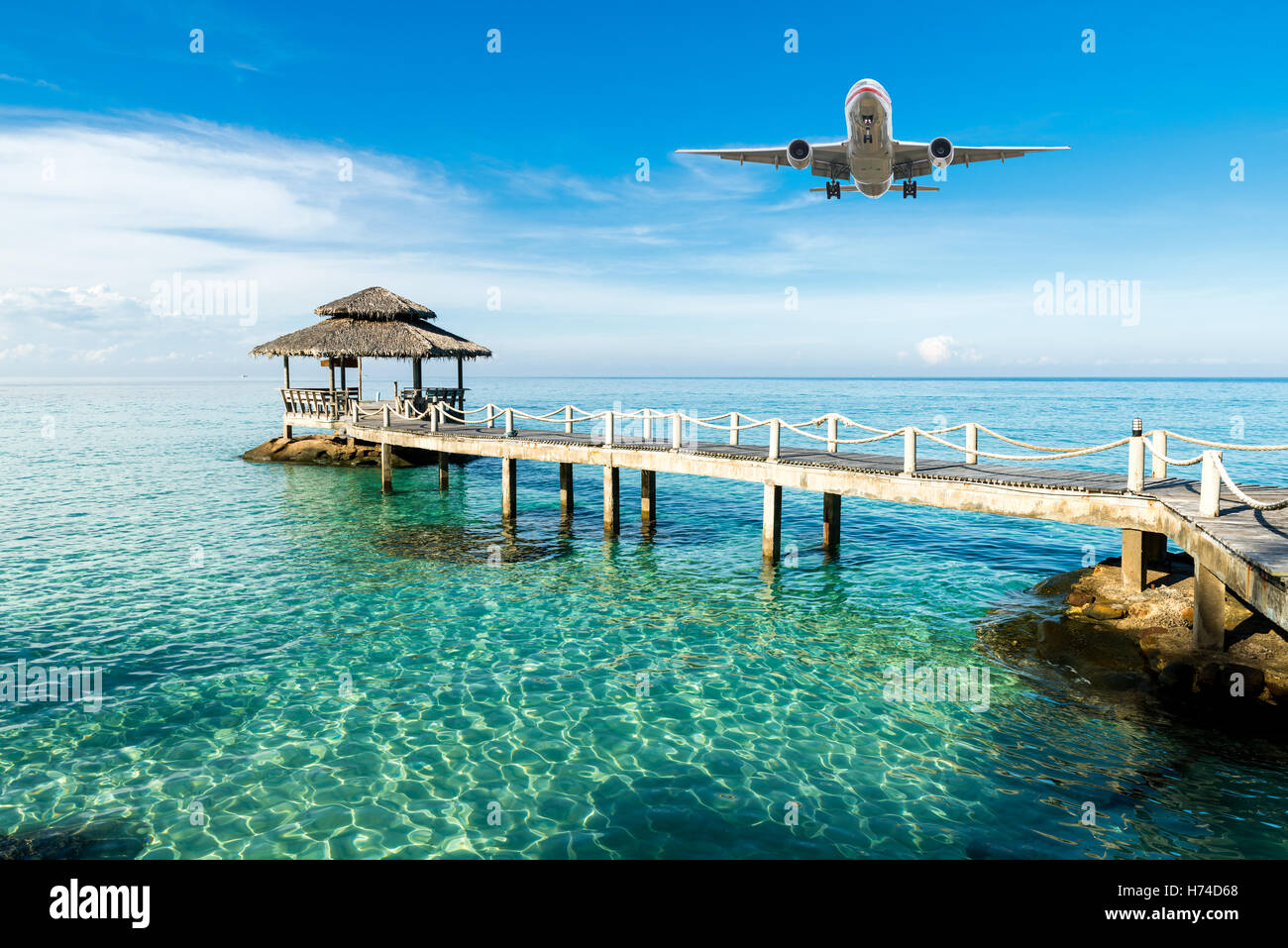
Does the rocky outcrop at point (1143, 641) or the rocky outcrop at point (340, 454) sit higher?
the rocky outcrop at point (340, 454)

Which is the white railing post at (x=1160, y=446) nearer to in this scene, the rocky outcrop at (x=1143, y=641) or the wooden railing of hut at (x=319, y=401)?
the rocky outcrop at (x=1143, y=641)

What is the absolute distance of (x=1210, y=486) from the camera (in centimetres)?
1023

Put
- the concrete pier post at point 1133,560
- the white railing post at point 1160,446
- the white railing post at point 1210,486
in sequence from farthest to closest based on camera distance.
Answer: the concrete pier post at point 1133,560
the white railing post at point 1160,446
the white railing post at point 1210,486

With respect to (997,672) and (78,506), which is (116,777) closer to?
(997,672)

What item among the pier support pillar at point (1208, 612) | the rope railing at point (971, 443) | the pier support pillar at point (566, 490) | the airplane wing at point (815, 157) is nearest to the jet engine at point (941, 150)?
the airplane wing at point (815, 157)

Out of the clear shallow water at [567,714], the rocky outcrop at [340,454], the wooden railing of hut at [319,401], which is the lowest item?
the clear shallow water at [567,714]

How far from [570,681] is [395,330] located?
24068mm

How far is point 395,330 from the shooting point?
31.6 meters

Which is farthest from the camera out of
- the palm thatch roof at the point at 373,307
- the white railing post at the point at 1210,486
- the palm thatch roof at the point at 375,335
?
the palm thatch roof at the point at 373,307

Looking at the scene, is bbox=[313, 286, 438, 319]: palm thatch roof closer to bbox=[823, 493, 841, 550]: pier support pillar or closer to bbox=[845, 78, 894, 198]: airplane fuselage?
bbox=[845, 78, 894, 198]: airplane fuselage

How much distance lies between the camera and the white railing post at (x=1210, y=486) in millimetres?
10078

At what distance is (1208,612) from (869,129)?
50.3ft
